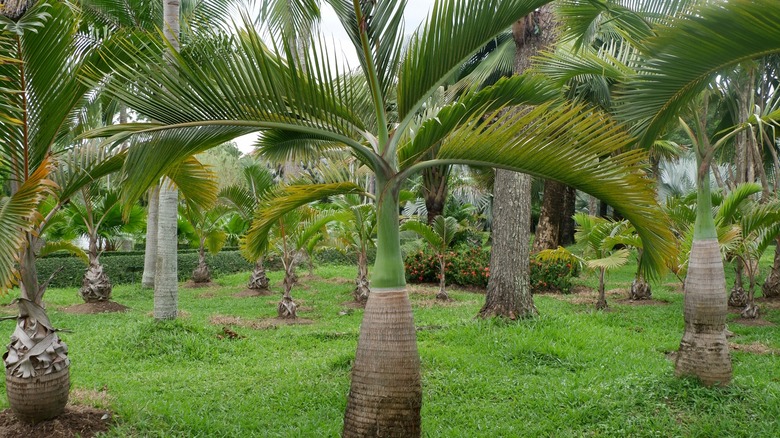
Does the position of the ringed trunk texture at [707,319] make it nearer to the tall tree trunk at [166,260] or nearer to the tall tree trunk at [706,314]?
the tall tree trunk at [706,314]

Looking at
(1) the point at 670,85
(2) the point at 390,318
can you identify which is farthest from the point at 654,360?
(2) the point at 390,318

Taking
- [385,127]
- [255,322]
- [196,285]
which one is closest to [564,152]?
[385,127]

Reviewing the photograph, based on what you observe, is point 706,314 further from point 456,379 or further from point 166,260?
point 166,260

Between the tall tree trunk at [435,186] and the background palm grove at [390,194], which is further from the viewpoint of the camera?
→ the tall tree trunk at [435,186]

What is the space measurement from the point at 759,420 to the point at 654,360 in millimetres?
2164

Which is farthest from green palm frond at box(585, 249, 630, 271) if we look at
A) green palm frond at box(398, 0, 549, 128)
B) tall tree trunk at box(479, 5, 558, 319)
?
green palm frond at box(398, 0, 549, 128)

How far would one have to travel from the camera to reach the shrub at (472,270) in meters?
13.3

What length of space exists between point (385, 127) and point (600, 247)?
7.40 metres

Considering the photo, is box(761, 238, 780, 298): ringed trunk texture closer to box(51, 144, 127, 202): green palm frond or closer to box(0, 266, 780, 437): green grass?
box(0, 266, 780, 437): green grass

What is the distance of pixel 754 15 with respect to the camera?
319 centimetres

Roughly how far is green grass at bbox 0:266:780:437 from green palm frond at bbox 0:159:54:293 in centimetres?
147

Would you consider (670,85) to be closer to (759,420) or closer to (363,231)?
(759,420)

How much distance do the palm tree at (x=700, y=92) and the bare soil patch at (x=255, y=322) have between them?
19.5ft

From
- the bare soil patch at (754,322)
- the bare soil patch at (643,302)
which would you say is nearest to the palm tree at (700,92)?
the bare soil patch at (754,322)
